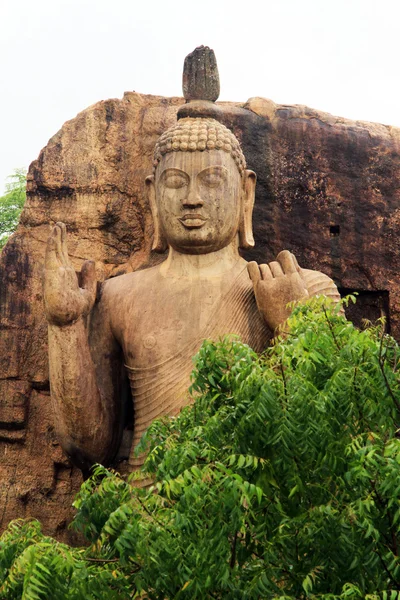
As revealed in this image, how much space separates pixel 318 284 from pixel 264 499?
3446 millimetres

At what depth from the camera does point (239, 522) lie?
688 cm

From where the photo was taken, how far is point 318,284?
10.5 meters

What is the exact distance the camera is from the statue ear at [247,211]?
1105cm

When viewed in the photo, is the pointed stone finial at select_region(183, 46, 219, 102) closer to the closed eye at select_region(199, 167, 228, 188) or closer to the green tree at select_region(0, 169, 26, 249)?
the closed eye at select_region(199, 167, 228, 188)

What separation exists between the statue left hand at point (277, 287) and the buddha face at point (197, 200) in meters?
0.63

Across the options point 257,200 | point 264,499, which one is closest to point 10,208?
point 257,200

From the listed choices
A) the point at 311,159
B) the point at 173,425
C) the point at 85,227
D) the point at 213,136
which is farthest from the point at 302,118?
the point at 173,425

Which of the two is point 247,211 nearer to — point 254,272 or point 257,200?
point 257,200

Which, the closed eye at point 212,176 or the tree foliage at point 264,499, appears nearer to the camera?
the tree foliage at point 264,499

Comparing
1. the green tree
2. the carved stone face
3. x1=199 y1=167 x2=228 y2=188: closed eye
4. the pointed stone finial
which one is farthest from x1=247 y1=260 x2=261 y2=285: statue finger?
the green tree

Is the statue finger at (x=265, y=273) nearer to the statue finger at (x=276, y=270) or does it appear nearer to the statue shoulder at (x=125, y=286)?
the statue finger at (x=276, y=270)

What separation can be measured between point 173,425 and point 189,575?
126 centimetres

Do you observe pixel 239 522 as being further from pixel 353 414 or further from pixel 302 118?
pixel 302 118

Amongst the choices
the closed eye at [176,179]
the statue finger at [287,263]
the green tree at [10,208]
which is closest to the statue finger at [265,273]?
the statue finger at [287,263]
